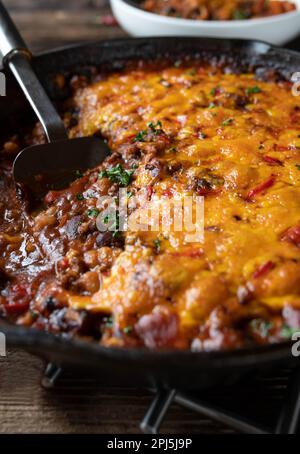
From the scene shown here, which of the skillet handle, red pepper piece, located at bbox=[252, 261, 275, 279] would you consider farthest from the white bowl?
red pepper piece, located at bbox=[252, 261, 275, 279]

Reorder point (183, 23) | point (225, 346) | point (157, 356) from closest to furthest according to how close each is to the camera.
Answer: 1. point (157, 356)
2. point (225, 346)
3. point (183, 23)

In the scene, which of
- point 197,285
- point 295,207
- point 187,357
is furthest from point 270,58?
point 187,357

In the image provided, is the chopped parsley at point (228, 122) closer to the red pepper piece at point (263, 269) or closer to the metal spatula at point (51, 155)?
the metal spatula at point (51, 155)

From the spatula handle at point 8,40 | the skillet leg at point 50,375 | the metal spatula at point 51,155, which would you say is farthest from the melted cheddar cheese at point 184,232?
the spatula handle at point 8,40

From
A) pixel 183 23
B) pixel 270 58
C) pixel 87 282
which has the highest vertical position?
pixel 183 23

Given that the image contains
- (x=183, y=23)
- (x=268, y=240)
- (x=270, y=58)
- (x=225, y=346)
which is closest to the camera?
(x=225, y=346)

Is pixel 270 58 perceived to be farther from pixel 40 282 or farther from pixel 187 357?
pixel 187 357
